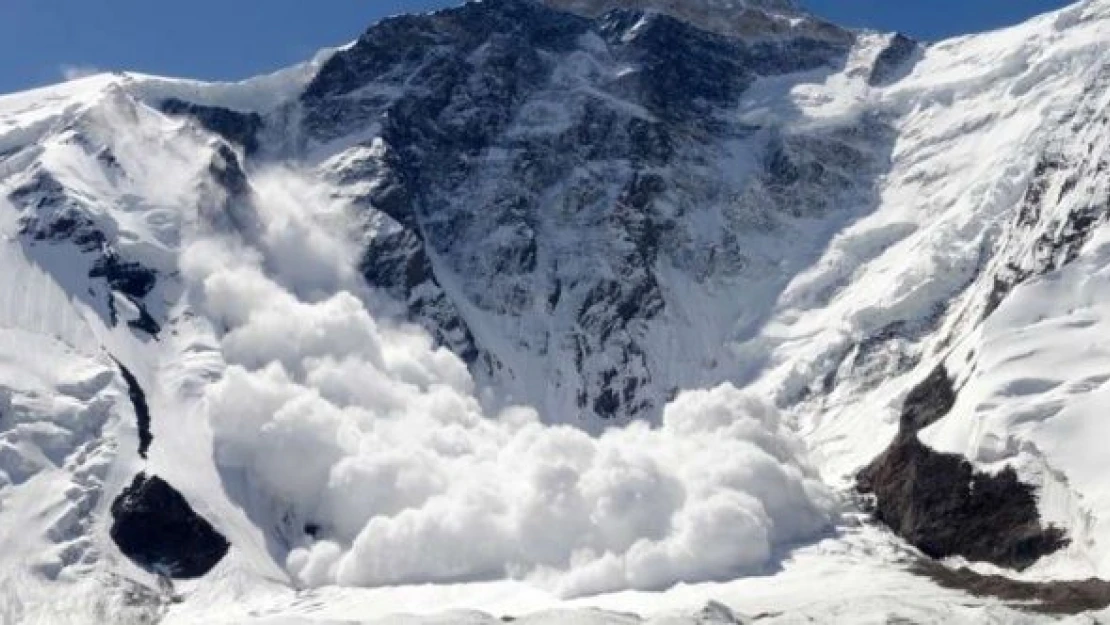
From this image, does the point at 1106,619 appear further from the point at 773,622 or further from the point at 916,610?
the point at 773,622

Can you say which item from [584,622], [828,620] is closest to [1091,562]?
[828,620]

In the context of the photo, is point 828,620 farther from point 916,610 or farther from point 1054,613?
point 1054,613

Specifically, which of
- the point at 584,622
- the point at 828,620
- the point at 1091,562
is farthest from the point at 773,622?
the point at 1091,562

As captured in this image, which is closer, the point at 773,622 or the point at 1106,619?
the point at 1106,619

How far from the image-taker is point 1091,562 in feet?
651

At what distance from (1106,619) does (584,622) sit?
5221 centimetres

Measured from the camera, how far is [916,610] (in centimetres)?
19488

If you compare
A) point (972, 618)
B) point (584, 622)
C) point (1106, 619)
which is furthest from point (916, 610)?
point (584, 622)

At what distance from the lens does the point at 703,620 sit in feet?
643

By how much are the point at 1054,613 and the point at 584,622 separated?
1858 inches

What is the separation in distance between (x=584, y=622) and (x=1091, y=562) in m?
53.1

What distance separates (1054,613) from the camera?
187000 mm

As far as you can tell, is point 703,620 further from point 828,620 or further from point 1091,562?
point 1091,562

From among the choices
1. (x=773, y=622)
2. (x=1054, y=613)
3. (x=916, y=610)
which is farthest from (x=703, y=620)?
(x=1054, y=613)
